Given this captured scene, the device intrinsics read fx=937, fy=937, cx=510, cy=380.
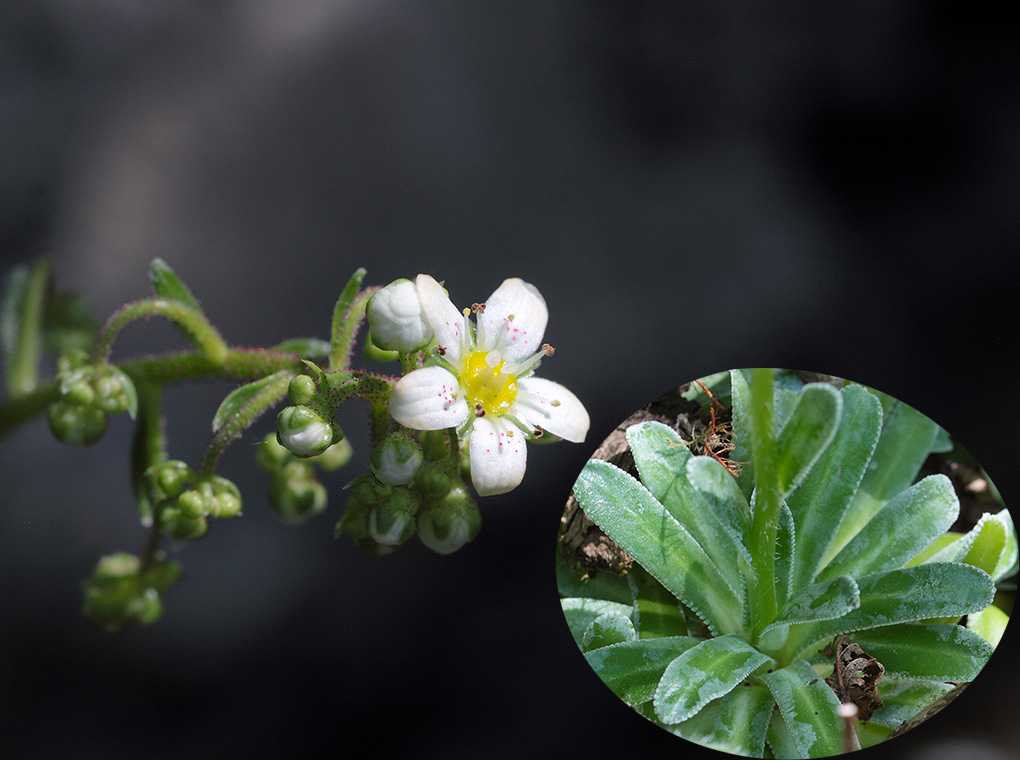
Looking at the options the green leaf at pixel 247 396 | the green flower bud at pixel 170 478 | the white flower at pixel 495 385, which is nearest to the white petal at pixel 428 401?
the white flower at pixel 495 385

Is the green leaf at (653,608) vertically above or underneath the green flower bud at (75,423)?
underneath

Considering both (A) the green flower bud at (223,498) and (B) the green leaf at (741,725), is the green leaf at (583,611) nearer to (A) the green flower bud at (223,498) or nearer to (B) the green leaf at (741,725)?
(B) the green leaf at (741,725)

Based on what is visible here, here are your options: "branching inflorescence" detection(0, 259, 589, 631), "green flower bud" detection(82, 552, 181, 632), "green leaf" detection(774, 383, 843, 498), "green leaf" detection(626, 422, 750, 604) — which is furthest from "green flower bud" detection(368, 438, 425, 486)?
"green flower bud" detection(82, 552, 181, 632)

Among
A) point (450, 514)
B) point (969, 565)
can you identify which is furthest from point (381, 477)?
point (969, 565)

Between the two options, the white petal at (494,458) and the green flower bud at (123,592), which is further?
the green flower bud at (123,592)

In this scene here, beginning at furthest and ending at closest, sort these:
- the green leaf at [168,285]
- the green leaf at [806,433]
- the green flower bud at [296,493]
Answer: the green flower bud at [296,493] < the green leaf at [168,285] < the green leaf at [806,433]
